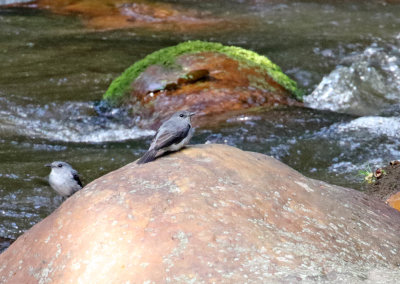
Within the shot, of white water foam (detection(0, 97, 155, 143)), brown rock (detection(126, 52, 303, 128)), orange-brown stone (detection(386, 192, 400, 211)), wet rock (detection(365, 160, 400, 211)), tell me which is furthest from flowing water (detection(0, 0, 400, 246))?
orange-brown stone (detection(386, 192, 400, 211))

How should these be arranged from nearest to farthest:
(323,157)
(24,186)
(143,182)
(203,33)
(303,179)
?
(143,182) → (303,179) → (24,186) → (323,157) → (203,33)

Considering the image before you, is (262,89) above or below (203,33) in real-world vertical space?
above

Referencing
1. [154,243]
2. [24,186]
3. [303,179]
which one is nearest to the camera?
[154,243]

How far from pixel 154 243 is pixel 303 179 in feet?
4.43

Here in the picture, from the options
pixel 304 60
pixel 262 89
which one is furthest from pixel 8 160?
pixel 304 60

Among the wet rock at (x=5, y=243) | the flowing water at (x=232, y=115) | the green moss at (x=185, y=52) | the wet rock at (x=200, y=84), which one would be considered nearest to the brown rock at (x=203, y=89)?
the wet rock at (x=200, y=84)

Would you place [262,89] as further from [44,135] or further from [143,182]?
[143,182]

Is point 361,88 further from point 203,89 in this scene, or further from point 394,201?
point 394,201

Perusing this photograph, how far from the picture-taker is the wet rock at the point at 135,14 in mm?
14852

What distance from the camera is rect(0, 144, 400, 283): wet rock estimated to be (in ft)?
9.87

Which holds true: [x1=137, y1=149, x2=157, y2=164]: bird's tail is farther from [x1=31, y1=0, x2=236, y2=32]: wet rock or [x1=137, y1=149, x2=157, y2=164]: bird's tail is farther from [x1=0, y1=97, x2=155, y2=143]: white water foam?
[x1=31, y1=0, x2=236, y2=32]: wet rock

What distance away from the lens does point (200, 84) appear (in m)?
8.84

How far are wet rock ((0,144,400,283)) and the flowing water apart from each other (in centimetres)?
258

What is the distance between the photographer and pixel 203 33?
14086mm
